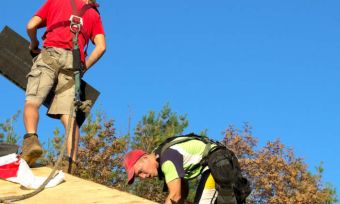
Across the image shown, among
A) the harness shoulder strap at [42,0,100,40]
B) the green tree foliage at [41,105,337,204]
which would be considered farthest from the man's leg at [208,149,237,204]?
the green tree foliage at [41,105,337,204]

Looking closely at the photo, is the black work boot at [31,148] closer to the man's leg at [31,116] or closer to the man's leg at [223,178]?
the man's leg at [31,116]

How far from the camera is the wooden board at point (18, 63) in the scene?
23.3 ft

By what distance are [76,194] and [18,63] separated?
276 centimetres

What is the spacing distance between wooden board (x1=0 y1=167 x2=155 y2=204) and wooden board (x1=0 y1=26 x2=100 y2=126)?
1.77 m

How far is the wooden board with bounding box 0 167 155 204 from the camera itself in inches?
193

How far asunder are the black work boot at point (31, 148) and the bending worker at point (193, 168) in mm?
1347

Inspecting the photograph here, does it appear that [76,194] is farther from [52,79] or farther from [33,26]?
[33,26]

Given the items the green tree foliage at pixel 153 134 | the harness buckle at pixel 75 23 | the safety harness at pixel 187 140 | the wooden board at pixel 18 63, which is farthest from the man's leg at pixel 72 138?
the green tree foliage at pixel 153 134

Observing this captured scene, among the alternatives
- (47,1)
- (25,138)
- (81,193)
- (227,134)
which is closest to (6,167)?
(25,138)

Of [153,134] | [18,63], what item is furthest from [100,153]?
[18,63]

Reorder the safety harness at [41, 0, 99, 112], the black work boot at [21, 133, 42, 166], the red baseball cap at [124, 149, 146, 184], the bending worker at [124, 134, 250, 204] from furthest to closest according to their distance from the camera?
the safety harness at [41, 0, 99, 112]
the black work boot at [21, 133, 42, 166]
the red baseball cap at [124, 149, 146, 184]
the bending worker at [124, 134, 250, 204]

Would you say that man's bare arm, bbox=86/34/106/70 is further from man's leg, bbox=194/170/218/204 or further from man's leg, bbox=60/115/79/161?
man's leg, bbox=194/170/218/204

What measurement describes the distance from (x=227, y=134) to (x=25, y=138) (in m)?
23.4

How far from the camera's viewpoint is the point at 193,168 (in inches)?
198
